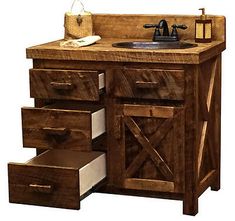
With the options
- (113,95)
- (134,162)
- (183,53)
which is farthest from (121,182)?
(183,53)

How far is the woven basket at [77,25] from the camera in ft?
18.1

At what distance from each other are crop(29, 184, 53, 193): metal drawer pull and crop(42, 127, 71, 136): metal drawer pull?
11.3 inches

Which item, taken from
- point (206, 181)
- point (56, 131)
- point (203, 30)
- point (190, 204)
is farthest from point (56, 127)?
point (203, 30)

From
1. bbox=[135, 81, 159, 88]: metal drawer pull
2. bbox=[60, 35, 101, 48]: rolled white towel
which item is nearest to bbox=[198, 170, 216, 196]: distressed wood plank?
bbox=[135, 81, 159, 88]: metal drawer pull

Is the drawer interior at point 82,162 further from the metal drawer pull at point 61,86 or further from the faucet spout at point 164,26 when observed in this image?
the faucet spout at point 164,26

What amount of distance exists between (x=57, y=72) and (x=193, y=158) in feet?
2.90

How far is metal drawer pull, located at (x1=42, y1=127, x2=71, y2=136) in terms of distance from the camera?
492 cm

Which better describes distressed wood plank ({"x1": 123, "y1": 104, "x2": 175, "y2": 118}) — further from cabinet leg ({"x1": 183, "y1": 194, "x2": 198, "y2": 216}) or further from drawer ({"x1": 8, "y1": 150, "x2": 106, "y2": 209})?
cabinet leg ({"x1": 183, "y1": 194, "x2": 198, "y2": 216})

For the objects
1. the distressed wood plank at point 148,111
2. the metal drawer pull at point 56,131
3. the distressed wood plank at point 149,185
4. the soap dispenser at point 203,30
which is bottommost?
the distressed wood plank at point 149,185

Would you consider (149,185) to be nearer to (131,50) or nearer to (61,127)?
(61,127)

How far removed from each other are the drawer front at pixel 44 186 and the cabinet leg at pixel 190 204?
1.96ft

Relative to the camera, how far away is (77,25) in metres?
5.52

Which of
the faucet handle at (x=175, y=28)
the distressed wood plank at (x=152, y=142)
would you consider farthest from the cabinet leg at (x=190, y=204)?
the faucet handle at (x=175, y=28)

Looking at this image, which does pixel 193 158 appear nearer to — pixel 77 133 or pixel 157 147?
pixel 157 147
